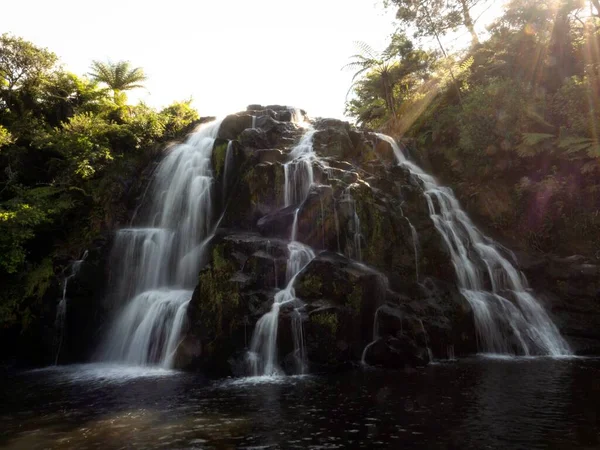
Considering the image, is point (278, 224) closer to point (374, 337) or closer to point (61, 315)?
point (374, 337)

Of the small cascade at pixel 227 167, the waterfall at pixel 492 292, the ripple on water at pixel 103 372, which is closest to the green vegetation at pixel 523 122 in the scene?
the waterfall at pixel 492 292

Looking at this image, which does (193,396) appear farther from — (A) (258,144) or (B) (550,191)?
(B) (550,191)

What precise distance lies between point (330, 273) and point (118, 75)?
21888 millimetres

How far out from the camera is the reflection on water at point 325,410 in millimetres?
5902

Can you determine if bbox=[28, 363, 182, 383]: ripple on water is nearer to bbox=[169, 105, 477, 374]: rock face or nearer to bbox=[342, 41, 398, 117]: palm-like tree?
bbox=[169, 105, 477, 374]: rock face

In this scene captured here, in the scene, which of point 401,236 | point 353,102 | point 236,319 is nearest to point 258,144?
→ point 401,236

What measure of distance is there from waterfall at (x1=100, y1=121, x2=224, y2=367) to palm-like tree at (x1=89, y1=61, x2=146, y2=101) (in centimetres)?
896

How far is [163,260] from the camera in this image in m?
15.7

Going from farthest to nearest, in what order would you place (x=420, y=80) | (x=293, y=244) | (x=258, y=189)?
1. (x=420, y=80)
2. (x=258, y=189)
3. (x=293, y=244)

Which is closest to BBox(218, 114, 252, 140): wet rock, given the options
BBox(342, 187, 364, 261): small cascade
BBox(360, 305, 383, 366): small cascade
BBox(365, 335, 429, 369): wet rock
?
BBox(342, 187, 364, 261): small cascade

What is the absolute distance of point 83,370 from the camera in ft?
40.7

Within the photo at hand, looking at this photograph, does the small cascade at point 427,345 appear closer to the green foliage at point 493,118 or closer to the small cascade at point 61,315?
the green foliage at point 493,118

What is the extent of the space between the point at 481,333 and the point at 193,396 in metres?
9.05

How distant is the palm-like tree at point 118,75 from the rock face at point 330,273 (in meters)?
12.5
